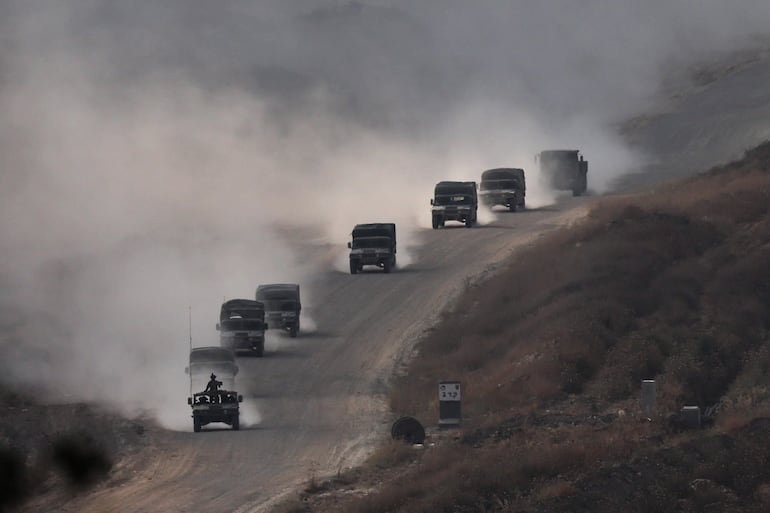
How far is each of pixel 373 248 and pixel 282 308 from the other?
10832mm

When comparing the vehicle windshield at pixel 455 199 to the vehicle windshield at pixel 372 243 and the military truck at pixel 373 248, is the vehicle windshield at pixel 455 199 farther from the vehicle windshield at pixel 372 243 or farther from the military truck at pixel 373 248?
the vehicle windshield at pixel 372 243

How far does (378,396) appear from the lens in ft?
183

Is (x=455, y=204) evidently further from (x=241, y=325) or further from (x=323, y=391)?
(x=323, y=391)

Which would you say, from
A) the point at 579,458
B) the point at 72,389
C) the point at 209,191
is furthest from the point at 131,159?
the point at 579,458

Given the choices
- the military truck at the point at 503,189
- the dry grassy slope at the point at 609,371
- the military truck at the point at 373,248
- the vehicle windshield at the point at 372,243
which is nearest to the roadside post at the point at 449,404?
the dry grassy slope at the point at 609,371

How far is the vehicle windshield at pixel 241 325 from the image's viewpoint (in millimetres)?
62031

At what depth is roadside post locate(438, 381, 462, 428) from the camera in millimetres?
49531

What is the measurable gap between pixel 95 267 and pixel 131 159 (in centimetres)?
4222

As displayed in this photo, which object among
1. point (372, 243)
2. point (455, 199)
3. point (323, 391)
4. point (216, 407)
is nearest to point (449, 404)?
point (216, 407)

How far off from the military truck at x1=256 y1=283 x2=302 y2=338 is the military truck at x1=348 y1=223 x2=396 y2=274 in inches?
393

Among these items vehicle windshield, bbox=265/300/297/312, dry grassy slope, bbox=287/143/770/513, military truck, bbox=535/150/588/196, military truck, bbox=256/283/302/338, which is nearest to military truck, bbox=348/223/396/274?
dry grassy slope, bbox=287/143/770/513

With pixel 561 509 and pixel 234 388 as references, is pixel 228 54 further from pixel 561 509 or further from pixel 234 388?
pixel 561 509

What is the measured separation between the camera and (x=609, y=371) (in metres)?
53.0

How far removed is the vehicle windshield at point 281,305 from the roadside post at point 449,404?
16868mm
